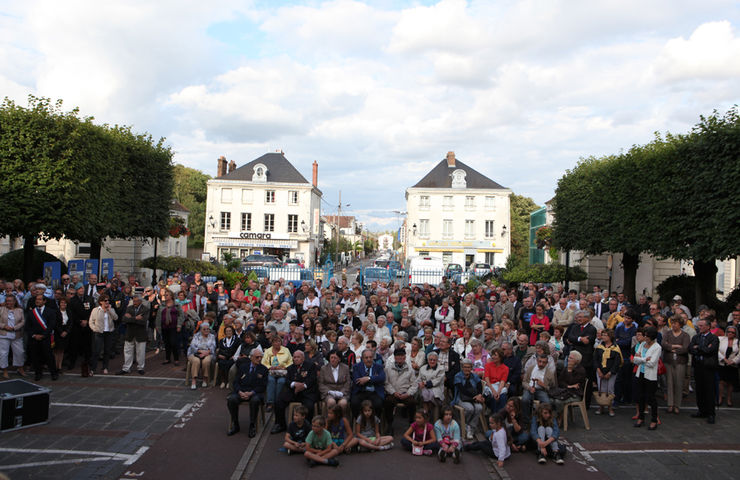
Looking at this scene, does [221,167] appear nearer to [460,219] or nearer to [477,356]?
[460,219]

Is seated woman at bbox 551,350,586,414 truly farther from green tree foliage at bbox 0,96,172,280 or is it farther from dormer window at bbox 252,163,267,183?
dormer window at bbox 252,163,267,183

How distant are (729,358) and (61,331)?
530 inches

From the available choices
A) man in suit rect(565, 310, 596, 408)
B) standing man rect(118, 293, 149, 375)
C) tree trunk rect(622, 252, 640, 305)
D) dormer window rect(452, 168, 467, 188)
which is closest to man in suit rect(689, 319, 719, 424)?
man in suit rect(565, 310, 596, 408)

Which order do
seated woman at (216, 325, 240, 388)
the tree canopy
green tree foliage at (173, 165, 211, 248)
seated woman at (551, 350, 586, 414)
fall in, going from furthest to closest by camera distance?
1. green tree foliage at (173, 165, 211, 248)
2. the tree canopy
3. seated woman at (216, 325, 240, 388)
4. seated woman at (551, 350, 586, 414)

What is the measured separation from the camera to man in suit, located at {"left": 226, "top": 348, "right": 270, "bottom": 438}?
823 centimetres

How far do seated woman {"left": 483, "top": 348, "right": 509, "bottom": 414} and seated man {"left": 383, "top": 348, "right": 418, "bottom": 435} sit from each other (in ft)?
4.16

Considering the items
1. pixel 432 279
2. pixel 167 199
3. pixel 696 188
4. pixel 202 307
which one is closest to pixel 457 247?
pixel 432 279

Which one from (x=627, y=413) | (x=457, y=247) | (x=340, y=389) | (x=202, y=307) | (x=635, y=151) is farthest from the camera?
(x=457, y=247)

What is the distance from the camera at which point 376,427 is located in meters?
8.04

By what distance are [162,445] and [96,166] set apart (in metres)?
14.9

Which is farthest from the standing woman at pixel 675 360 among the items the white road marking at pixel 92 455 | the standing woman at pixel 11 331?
the standing woman at pixel 11 331

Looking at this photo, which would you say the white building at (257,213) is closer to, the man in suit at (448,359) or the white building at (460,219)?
the white building at (460,219)

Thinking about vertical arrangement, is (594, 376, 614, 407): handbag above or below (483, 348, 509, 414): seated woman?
below

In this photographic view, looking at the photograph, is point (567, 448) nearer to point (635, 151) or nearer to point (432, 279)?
point (635, 151)
